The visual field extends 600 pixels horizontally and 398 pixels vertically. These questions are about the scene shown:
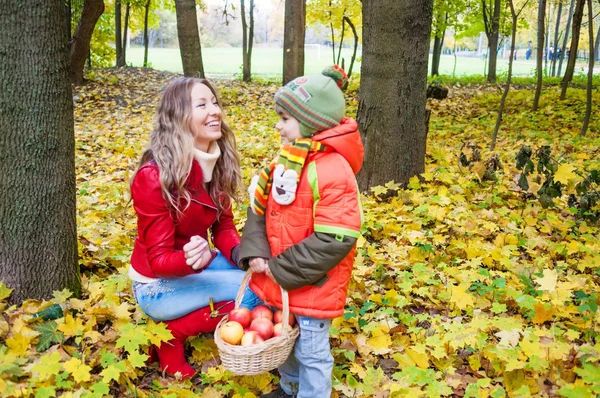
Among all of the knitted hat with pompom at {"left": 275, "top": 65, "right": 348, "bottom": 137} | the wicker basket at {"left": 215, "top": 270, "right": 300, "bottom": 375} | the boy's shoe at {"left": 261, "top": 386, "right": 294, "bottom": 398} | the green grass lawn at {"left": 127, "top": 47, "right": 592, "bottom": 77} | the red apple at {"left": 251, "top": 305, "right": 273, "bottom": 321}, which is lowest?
the boy's shoe at {"left": 261, "top": 386, "right": 294, "bottom": 398}

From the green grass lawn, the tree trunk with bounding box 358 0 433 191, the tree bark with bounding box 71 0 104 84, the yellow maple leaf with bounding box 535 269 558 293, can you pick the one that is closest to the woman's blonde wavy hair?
the yellow maple leaf with bounding box 535 269 558 293

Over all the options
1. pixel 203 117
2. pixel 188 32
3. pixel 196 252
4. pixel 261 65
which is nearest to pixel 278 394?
pixel 196 252

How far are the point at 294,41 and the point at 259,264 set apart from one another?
926 centimetres

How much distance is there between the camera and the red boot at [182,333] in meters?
2.67

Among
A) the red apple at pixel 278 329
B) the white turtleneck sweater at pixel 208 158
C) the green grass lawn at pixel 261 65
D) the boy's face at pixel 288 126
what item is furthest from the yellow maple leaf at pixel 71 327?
the green grass lawn at pixel 261 65

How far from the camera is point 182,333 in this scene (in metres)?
2.71

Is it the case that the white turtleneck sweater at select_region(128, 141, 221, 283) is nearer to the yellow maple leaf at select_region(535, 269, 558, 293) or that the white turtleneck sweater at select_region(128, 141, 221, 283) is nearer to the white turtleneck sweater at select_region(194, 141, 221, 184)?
the white turtleneck sweater at select_region(194, 141, 221, 184)

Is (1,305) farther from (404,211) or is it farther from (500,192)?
(500,192)

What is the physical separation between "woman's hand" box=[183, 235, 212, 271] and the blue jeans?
0.29 m

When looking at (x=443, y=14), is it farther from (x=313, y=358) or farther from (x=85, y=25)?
(x=313, y=358)

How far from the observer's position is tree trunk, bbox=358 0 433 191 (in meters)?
4.75

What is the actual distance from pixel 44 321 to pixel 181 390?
91cm

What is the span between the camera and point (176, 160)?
2.55 m

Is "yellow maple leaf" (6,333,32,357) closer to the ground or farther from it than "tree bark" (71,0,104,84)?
closer to the ground
